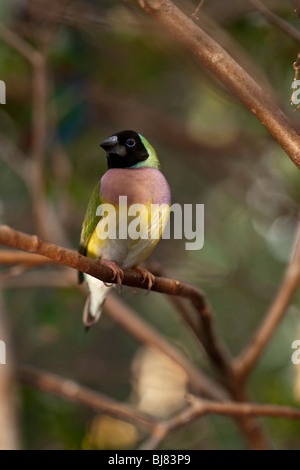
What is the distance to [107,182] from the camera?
3.07 feet

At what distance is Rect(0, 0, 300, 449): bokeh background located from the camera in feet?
6.68

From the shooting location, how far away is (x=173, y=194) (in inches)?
108

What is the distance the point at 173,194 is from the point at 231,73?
75.9 inches

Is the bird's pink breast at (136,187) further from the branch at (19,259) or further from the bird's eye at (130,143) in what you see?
the branch at (19,259)

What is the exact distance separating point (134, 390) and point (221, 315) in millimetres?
467

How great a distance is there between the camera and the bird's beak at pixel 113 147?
92 centimetres

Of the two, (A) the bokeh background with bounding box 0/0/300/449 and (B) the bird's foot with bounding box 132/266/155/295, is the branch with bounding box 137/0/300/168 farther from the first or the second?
(A) the bokeh background with bounding box 0/0/300/449

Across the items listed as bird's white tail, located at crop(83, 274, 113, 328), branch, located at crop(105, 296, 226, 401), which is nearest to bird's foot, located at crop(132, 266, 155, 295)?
bird's white tail, located at crop(83, 274, 113, 328)

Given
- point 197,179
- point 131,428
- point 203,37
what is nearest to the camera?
point 203,37

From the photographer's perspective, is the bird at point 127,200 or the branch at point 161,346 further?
the branch at point 161,346


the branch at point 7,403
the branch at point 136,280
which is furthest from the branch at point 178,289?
the branch at point 7,403

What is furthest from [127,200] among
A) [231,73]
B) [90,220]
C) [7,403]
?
[7,403]

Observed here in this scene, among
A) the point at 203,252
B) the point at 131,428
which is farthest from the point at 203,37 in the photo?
the point at 131,428

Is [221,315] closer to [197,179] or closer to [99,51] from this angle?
[197,179]
